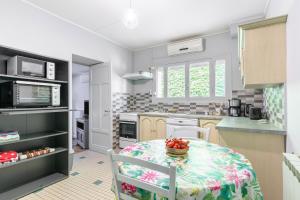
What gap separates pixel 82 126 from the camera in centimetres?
421

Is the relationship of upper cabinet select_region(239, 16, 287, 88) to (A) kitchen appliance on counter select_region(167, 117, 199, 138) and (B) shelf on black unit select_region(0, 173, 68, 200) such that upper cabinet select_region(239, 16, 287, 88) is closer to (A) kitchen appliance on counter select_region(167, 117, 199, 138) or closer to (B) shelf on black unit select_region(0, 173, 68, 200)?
(A) kitchen appliance on counter select_region(167, 117, 199, 138)

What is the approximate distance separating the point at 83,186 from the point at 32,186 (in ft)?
2.06

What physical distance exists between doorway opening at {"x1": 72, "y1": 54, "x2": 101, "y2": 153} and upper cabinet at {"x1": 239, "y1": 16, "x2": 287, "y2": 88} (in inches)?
130

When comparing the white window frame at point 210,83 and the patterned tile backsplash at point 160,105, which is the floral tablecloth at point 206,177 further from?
the white window frame at point 210,83

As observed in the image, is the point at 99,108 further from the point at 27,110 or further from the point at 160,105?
the point at 27,110

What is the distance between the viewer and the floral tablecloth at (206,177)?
30.7 inches

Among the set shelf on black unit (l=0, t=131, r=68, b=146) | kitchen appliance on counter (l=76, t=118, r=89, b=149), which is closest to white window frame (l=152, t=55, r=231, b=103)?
kitchen appliance on counter (l=76, t=118, r=89, b=149)

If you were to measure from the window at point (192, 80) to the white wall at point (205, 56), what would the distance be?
15cm

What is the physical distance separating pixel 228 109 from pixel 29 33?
11.6ft

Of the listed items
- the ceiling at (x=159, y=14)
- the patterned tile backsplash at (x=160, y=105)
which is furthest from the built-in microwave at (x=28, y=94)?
the patterned tile backsplash at (x=160, y=105)

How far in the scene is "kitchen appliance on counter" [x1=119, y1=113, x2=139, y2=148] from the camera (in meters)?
3.68

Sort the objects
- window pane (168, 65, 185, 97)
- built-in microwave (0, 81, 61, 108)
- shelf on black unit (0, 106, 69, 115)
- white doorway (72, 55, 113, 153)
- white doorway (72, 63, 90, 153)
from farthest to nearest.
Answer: white doorway (72, 63, 90, 153), window pane (168, 65, 185, 97), white doorway (72, 55, 113, 153), built-in microwave (0, 81, 61, 108), shelf on black unit (0, 106, 69, 115)

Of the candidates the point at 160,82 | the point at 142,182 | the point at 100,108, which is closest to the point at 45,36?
the point at 100,108

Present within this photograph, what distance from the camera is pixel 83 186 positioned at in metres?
2.23
